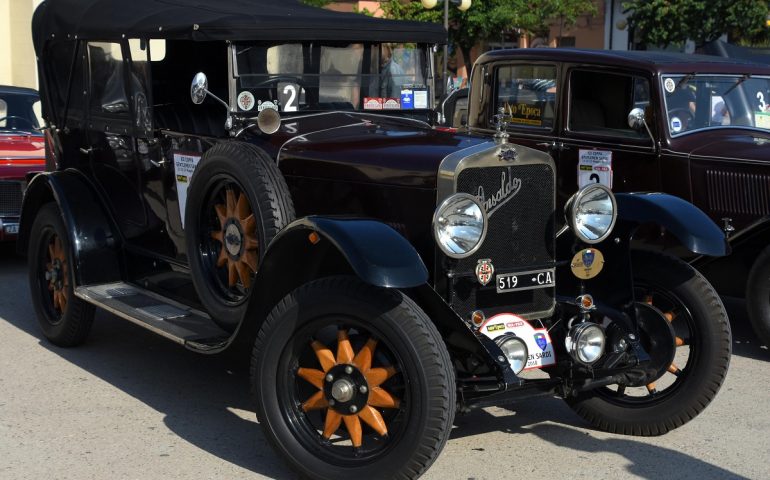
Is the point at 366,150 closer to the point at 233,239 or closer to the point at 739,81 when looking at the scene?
the point at 233,239

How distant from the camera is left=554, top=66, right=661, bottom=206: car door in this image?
6.68m

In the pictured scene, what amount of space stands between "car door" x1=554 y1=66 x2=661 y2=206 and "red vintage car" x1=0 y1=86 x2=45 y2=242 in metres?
4.45

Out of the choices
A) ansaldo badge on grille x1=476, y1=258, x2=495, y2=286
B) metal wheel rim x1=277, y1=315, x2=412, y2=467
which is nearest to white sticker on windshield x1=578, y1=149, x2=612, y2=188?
ansaldo badge on grille x1=476, y1=258, x2=495, y2=286

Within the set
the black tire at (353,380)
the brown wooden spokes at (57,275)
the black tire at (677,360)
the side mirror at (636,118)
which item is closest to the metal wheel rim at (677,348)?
the black tire at (677,360)

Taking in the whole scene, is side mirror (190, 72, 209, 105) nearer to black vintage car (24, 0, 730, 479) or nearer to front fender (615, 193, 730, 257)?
black vintage car (24, 0, 730, 479)

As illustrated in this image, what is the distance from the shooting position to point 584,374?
4160 mm

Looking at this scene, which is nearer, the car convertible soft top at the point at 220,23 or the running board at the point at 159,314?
the running board at the point at 159,314

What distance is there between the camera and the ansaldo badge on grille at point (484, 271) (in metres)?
4.18

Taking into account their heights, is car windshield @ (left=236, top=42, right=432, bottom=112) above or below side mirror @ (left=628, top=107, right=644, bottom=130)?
above

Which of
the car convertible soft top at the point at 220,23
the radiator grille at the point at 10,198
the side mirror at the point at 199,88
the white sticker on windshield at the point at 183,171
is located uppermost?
the car convertible soft top at the point at 220,23

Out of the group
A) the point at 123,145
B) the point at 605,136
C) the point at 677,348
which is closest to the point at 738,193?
the point at 605,136

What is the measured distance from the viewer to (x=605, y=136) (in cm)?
694

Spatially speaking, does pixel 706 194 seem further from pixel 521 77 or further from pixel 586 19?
pixel 586 19

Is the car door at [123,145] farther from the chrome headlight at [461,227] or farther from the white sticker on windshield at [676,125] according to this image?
the white sticker on windshield at [676,125]
